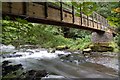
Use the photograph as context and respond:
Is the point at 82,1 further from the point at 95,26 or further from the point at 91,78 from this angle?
the point at 95,26

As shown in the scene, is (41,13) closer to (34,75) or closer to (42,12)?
(42,12)

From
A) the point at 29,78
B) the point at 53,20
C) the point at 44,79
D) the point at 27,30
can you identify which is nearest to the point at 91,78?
the point at 44,79

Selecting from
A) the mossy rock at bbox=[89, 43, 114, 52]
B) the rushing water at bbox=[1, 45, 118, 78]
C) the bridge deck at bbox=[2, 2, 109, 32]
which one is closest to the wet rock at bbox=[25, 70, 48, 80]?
the rushing water at bbox=[1, 45, 118, 78]

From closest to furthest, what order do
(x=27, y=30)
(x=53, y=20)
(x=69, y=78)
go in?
1. (x=27, y=30)
2. (x=69, y=78)
3. (x=53, y=20)

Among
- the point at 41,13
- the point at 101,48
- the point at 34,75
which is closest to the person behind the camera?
the point at 34,75

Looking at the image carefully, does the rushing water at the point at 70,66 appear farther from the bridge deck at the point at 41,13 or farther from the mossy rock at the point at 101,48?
the mossy rock at the point at 101,48

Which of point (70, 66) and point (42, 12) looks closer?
point (42, 12)

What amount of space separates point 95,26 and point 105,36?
11.0 ft

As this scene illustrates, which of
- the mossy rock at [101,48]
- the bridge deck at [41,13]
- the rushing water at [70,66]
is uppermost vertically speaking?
the bridge deck at [41,13]

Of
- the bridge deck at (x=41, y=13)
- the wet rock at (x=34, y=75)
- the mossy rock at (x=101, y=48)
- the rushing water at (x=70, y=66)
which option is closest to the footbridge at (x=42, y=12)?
the bridge deck at (x=41, y=13)

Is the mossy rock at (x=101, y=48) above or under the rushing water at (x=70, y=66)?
above

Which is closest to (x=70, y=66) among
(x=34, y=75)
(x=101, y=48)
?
(x=34, y=75)

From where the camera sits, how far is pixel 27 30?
7.20 ft

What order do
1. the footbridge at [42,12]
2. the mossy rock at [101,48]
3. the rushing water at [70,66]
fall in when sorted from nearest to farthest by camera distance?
the footbridge at [42,12] → the rushing water at [70,66] → the mossy rock at [101,48]
